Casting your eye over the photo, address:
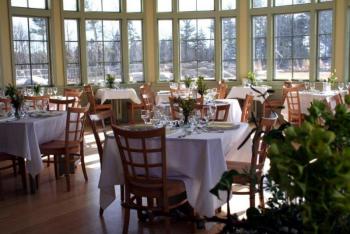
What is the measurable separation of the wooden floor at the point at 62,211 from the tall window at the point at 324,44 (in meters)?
6.22

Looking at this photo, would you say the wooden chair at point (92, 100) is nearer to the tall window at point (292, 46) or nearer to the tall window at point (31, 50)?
the tall window at point (31, 50)

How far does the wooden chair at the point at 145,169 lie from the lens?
3463 millimetres

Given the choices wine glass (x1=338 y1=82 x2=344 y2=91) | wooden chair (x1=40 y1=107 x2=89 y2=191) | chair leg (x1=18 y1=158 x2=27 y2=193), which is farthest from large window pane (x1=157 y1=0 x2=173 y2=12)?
chair leg (x1=18 y1=158 x2=27 y2=193)

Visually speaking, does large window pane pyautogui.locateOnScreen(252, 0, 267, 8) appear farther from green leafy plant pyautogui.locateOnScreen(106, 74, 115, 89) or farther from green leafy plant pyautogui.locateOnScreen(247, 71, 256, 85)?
green leafy plant pyautogui.locateOnScreen(106, 74, 115, 89)

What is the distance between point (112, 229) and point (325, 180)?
3569mm

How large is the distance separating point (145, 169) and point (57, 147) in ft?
7.20

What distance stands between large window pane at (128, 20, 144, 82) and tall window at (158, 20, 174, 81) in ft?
1.65

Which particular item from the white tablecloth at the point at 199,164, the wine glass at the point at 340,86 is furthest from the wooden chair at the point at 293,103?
the white tablecloth at the point at 199,164

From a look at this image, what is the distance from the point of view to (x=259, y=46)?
433 inches

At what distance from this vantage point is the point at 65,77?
10.6 metres

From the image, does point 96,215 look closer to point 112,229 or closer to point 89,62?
point 112,229

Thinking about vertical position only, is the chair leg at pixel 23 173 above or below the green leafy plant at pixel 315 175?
below

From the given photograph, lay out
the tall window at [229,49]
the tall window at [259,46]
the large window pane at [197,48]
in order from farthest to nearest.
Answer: the large window pane at [197,48] < the tall window at [229,49] < the tall window at [259,46]

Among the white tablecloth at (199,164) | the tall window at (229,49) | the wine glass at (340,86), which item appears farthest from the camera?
the tall window at (229,49)
